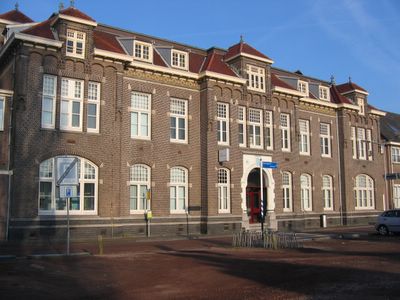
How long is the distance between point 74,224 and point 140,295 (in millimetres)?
14862

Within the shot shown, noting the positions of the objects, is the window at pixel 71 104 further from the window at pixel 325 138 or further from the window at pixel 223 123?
the window at pixel 325 138

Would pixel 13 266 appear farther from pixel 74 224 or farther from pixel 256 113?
pixel 256 113

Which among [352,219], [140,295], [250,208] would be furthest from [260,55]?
[140,295]

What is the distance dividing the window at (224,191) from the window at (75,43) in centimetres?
1167

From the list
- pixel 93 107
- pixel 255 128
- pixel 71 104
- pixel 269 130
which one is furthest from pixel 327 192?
pixel 71 104

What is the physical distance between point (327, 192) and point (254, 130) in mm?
10451

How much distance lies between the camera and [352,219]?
3822cm

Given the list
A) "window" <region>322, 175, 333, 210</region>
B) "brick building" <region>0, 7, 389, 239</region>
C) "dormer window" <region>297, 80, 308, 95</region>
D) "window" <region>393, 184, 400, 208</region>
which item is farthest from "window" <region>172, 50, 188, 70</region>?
"window" <region>393, 184, 400, 208</region>

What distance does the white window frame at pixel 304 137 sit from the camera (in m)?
36.2

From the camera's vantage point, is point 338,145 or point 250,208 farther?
point 338,145

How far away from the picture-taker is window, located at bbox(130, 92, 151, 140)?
27.1 m

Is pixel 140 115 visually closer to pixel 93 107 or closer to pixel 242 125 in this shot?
pixel 93 107

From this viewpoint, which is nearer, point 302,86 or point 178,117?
point 178,117

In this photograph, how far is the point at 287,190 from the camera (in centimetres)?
3419
